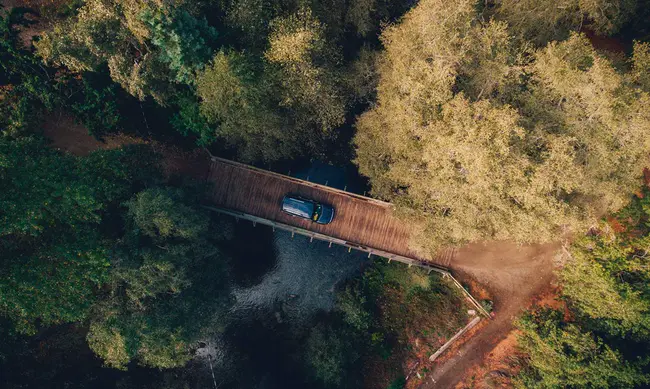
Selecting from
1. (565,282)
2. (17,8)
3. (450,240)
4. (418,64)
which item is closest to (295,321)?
(450,240)

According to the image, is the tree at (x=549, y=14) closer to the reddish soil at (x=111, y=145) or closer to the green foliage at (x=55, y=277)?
the reddish soil at (x=111, y=145)

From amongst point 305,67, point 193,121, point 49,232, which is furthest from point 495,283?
point 49,232

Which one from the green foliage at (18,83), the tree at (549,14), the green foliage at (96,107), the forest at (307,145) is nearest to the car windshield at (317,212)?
the forest at (307,145)

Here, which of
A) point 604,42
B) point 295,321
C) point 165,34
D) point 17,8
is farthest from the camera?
point 295,321

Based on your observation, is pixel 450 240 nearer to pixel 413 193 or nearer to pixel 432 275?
pixel 413 193

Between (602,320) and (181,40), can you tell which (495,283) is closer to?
(602,320)
